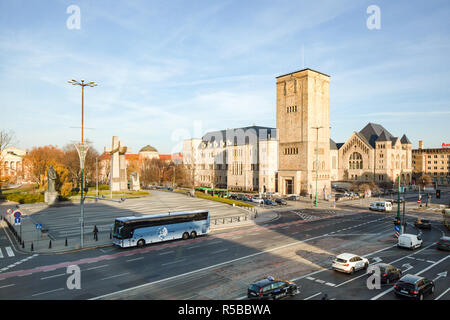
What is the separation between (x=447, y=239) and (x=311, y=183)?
46721 millimetres

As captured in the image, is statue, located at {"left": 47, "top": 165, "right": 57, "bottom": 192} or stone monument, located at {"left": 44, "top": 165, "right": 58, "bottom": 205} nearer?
statue, located at {"left": 47, "top": 165, "right": 57, "bottom": 192}

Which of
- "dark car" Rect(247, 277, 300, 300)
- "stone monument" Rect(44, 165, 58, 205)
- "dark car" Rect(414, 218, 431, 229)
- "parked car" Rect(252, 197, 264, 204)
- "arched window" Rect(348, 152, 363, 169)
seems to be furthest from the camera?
"arched window" Rect(348, 152, 363, 169)

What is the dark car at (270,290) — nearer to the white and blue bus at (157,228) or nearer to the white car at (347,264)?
the white car at (347,264)

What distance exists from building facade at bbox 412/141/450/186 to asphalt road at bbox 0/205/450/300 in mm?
130215

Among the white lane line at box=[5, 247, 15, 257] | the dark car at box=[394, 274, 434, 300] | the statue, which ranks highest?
the statue

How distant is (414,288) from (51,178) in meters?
58.3

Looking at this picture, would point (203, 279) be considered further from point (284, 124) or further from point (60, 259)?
point (284, 124)

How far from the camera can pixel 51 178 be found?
183 ft

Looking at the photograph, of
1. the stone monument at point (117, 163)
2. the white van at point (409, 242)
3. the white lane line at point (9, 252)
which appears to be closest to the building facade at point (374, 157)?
the white van at point (409, 242)

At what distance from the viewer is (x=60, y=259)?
A: 25.1 m

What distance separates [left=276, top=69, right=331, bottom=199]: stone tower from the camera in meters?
74.5

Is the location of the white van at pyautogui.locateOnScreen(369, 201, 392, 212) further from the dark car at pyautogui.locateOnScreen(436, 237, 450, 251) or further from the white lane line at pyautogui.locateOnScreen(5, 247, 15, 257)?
the white lane line at pyautogui.locateOnScreen(5, 247, 15, 257)

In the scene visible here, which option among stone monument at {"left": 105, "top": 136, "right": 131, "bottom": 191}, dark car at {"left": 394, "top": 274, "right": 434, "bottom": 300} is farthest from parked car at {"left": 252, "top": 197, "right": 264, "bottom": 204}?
dark car at {"left": 394, "top": 274, "right": 434, "bottom": 300}
